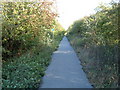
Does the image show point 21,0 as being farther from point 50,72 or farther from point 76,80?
point 76,80

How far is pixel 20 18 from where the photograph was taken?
10922 millimetres

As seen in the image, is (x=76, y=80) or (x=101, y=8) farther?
(x=101, y=8)

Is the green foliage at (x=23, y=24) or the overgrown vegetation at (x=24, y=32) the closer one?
the overgrown vegetation at (x=24, y=32)

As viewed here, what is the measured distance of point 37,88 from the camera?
6547 millimetres

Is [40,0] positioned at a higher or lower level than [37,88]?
higher

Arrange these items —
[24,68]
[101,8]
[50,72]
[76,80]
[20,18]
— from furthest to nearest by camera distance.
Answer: [20,18]
[101,8]
[50,72]
[24,68]
[76,80]

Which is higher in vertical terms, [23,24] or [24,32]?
[23,24]

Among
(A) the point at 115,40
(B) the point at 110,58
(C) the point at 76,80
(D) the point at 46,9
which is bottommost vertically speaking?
(C) the point at 76,80

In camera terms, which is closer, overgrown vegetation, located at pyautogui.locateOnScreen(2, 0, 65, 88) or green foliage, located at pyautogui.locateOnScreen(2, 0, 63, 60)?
overgrown vegetation, located at pyautogui.locateOnScreen(2, 0, 65, 88)

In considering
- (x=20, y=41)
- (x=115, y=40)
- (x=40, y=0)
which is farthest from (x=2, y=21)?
(x=115, y=40)

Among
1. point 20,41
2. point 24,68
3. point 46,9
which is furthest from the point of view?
point 46,9

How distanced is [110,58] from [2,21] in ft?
17.1

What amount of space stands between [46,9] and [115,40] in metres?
6.02

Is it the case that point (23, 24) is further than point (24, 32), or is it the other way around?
point (24, 32)
